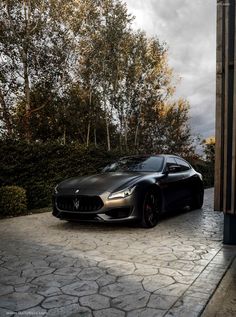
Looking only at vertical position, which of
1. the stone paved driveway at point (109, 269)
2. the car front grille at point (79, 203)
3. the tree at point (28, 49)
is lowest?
the stone paved driveway at point (109, 269)

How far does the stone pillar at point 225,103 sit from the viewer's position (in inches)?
167

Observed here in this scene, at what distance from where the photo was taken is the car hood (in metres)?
5.71

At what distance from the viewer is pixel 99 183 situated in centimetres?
596

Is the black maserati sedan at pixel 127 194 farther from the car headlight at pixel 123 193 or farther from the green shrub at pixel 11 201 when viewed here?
the green shrub at pixel 11 201

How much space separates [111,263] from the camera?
4.02 meters

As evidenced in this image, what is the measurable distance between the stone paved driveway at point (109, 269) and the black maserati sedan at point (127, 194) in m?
0.31

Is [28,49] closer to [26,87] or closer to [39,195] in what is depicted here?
[26,87]

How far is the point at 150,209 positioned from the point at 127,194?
718 mm

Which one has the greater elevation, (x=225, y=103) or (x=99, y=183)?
(x=225, y=103)

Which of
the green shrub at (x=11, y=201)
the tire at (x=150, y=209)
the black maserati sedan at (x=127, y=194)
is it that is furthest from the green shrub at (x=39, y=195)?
the tire at (x=150, y=209)

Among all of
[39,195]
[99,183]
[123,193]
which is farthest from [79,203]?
[39,195]

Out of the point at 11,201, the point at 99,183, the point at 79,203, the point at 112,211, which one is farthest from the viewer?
the point at 11,201

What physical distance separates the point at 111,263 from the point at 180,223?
9.72 feet

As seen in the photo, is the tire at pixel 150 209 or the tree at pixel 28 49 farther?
the tree at pixel 28 49
